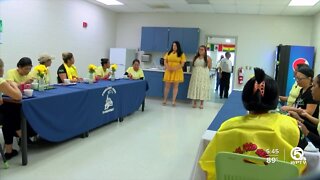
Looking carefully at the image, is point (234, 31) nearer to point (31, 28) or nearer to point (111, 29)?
point (111, 29)

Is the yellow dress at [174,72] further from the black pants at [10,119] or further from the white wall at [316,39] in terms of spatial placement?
the black pants at [10,119]

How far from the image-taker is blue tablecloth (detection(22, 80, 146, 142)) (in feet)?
10.0

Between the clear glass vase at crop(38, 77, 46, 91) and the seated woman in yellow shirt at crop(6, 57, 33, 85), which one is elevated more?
the seated woman in yellow shirt at crop(6, 57, 33, 85)

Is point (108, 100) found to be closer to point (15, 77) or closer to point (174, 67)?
point (15, 77)

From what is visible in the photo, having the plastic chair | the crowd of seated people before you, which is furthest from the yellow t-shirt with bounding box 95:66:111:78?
the plastic chair

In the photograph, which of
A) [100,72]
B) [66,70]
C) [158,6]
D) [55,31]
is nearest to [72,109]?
[66,70]

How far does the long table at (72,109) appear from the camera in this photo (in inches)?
118

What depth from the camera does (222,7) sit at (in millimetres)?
7297

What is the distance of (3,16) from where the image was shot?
516 cm

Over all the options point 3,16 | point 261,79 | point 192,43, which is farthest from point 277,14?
point 261,79

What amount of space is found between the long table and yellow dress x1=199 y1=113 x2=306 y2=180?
2129 mm

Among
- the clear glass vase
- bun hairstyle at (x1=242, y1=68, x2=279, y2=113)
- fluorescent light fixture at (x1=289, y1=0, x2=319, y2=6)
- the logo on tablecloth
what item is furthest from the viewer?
fluorescent light fixture at (x1=289, y1=0, x2=319, y2=6)

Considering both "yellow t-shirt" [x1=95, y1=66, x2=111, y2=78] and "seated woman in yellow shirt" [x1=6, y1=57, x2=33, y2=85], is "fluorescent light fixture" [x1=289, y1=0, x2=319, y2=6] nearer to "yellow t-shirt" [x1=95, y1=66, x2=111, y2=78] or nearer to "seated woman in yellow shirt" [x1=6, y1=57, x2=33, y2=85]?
"yellow t-shirt" [x1=95, y1=66, x2=111, y2=78]

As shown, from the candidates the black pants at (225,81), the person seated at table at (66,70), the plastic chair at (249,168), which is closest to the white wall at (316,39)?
the black pants at (225,81)
